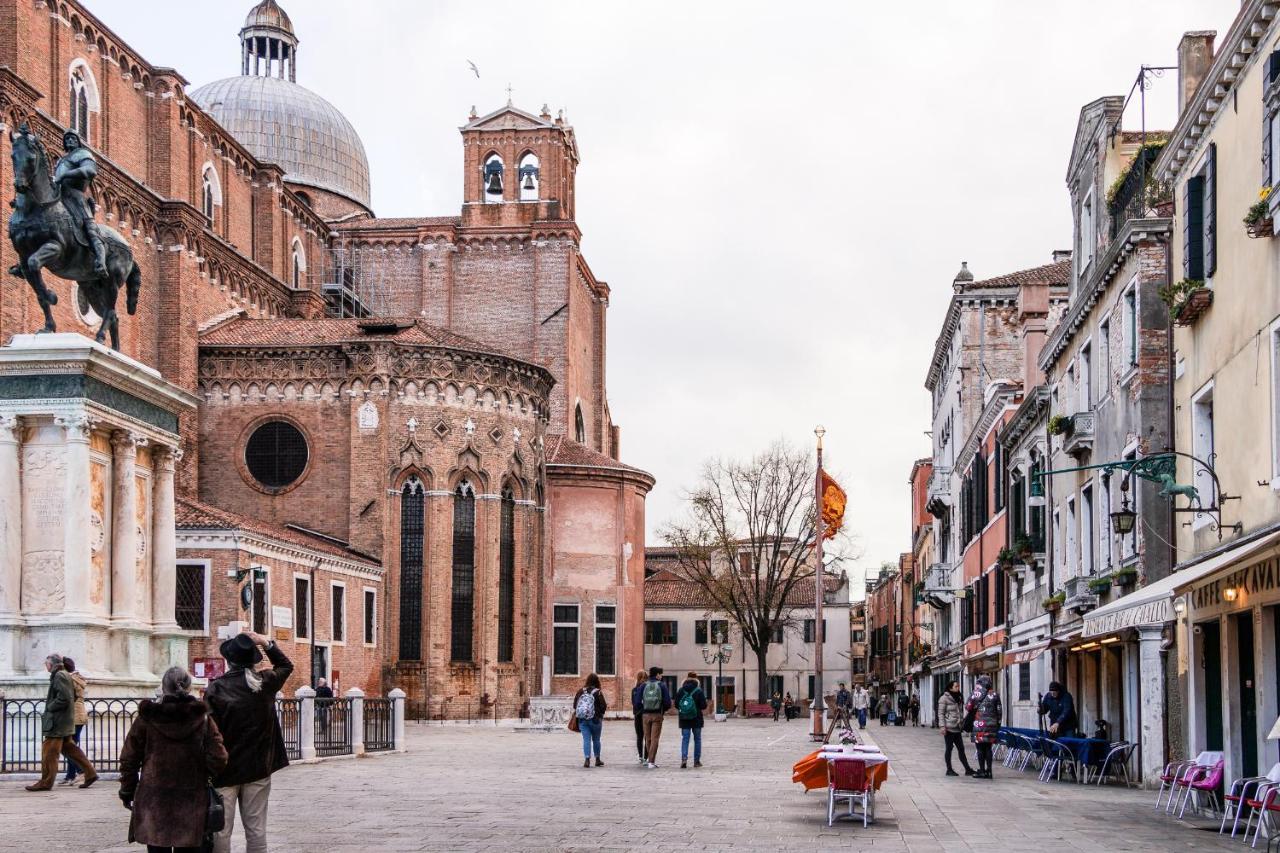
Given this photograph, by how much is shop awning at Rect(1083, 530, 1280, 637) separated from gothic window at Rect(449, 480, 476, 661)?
29612mm

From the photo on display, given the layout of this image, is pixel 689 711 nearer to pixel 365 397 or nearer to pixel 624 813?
pixel 624 813

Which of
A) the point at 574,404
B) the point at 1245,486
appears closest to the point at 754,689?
the point at 574,404

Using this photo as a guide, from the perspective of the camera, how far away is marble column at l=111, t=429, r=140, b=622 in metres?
23.7

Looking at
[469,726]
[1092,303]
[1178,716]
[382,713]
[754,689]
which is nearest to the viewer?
[1178,716]

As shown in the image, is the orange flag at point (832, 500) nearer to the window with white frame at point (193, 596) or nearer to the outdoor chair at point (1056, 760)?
the window with white frame at point (193, 596)

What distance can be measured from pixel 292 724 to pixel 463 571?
21215 mm

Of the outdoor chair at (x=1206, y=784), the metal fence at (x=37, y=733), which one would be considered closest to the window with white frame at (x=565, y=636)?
the metal fence at (x=37, y=733)

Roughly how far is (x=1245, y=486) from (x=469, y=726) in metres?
31.7

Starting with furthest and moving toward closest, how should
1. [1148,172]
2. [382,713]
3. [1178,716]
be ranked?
[382,713], [1148,172], [1178,716]

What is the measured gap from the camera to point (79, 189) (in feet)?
76.5

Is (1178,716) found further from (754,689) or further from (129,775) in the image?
(754,689)

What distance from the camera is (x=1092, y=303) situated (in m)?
25.8

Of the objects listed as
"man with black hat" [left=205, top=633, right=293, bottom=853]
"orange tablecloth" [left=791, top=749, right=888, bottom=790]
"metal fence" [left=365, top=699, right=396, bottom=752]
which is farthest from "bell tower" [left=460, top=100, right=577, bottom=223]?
"man with black hat" [left=205, top=633, right=293, bottom=853]

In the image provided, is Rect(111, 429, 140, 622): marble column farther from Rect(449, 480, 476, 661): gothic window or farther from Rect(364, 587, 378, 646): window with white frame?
Rect(449, 480, 476, 661): gothic window
